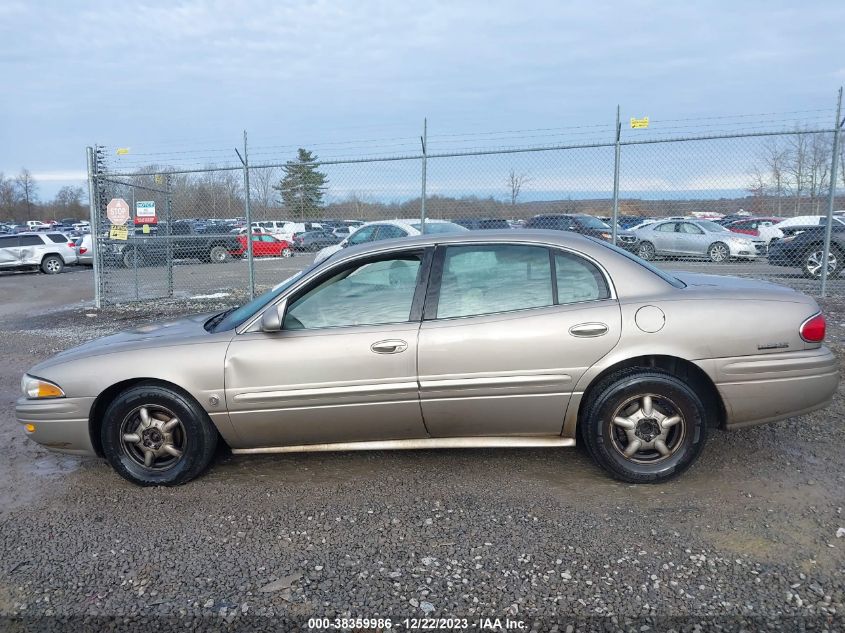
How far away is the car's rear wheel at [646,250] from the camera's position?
41.7 ft

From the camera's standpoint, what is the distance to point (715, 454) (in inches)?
162

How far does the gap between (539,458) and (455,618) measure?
1.72 m

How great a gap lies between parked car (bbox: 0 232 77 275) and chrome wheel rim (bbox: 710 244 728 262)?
20.3 metres

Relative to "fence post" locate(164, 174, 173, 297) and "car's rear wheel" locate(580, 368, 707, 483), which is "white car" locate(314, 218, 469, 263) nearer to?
"fence post" locate(164, 174, 173, 297)

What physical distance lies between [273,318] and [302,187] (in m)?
6.71

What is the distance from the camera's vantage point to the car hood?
3.86 meters

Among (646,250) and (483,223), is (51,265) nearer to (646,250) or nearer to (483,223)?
(483,223)

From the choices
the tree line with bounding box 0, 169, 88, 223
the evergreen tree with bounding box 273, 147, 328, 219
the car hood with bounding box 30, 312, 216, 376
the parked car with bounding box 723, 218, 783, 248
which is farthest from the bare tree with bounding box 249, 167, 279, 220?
the tree line with bounding box 0, 169, 88, 223

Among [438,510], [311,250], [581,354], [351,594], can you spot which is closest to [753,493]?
[581,354]

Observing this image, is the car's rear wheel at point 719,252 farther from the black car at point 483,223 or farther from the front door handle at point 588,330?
the front door handle at point 588,330

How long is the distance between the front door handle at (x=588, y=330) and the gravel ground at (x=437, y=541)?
2.87ft

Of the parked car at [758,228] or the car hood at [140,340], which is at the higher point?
the parked car at [758,228]

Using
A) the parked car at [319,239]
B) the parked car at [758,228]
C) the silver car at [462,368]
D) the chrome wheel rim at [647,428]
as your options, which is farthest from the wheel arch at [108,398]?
the parked car at [758,228]

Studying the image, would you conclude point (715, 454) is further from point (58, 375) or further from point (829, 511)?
point (58, 375)
